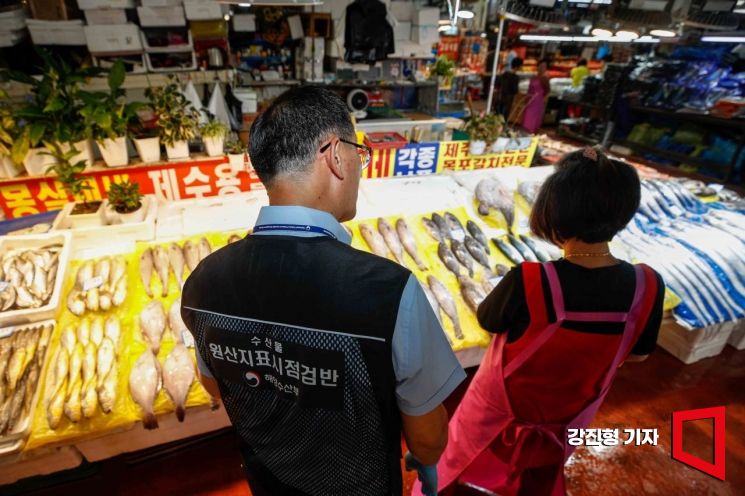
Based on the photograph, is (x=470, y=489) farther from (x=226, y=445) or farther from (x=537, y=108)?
(x=537, y=108)

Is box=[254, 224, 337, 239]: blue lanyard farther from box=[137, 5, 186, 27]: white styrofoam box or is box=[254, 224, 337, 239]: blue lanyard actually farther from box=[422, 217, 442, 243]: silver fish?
box=[137, 5, 186, 27]: white styrofoam box

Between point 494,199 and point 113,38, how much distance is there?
5.14 meters

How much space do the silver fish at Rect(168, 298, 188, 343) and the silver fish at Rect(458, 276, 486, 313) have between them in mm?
1941

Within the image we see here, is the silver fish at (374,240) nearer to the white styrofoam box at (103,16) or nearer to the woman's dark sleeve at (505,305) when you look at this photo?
the woman's dark sleeve at (505,305)

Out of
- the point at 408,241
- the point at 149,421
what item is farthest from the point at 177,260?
the point at 408,241

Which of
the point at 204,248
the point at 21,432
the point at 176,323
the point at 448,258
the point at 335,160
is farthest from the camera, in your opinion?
the point at 448,258

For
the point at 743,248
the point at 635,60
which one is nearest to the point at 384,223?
the point at 743,248

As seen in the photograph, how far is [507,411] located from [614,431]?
157 centimetres

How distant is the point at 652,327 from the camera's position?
164 cm

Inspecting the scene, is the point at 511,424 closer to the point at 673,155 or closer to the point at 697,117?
the point at 697,117

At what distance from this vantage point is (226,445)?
2.79 metres

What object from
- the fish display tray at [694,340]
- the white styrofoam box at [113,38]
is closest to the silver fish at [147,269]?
the white styrofoam box at [113,38]

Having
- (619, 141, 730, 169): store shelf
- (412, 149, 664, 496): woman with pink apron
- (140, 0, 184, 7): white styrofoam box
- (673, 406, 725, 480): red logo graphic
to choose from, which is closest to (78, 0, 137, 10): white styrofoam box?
(140, 0, 184, 7): white styrofoam box

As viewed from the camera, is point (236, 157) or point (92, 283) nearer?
point (92, 283)
